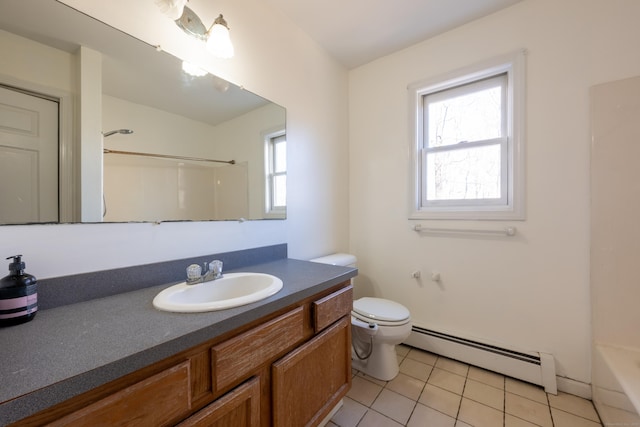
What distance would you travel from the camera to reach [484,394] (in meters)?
1.51

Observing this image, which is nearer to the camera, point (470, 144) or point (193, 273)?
point (193, 273)

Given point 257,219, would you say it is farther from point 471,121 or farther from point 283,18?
point 471,121

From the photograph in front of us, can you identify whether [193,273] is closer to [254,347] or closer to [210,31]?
[254,347]

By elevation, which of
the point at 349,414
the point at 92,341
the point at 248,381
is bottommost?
the point at 349,414

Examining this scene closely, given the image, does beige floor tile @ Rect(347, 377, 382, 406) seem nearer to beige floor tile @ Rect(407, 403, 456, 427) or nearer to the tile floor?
the tile floor

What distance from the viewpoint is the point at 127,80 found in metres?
1.05

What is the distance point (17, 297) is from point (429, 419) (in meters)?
1.75

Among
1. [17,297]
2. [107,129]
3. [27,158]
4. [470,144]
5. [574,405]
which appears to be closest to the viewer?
[17,297]

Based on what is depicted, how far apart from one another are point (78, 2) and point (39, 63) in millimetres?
282

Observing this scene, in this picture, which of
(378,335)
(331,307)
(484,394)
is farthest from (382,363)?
(331,307)

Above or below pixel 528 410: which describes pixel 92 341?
above

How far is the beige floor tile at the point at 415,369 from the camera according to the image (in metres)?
1.69

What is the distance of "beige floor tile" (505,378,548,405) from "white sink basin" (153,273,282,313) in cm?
163

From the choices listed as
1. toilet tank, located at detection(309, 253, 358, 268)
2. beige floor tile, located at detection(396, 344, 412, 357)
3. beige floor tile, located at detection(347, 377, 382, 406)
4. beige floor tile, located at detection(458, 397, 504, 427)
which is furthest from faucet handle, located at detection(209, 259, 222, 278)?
beige floor tile, located at detection(396, 344, 412, 357)
